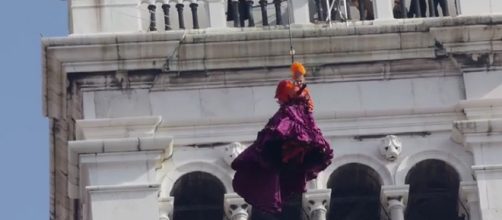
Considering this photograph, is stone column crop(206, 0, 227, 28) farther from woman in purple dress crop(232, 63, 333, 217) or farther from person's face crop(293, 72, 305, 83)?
person's face crop(293, 72, 305, 83)

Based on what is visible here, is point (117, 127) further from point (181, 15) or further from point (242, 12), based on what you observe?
point (242, 12)

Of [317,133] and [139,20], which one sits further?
[139,20]

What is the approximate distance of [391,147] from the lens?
73312 millimetres

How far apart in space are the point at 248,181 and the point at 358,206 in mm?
3361

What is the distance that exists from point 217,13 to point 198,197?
218 cm

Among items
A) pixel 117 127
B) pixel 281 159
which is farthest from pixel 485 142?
pixel 281 159

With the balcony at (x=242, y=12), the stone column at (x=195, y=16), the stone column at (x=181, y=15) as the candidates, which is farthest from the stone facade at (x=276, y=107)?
the stone column at (x=181, y=15)

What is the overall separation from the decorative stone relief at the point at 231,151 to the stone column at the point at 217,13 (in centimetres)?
154

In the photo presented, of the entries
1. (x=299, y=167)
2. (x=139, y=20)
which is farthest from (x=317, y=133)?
(x=139, y=20)

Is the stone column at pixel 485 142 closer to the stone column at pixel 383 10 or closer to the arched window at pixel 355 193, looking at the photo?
the arched window at pixel 355 193

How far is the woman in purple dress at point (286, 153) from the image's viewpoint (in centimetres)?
6969

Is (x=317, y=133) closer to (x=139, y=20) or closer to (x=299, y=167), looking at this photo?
(x=299, y=167)

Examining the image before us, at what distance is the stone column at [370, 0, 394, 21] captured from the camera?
74.2 meters

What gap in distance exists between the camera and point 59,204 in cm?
7488
